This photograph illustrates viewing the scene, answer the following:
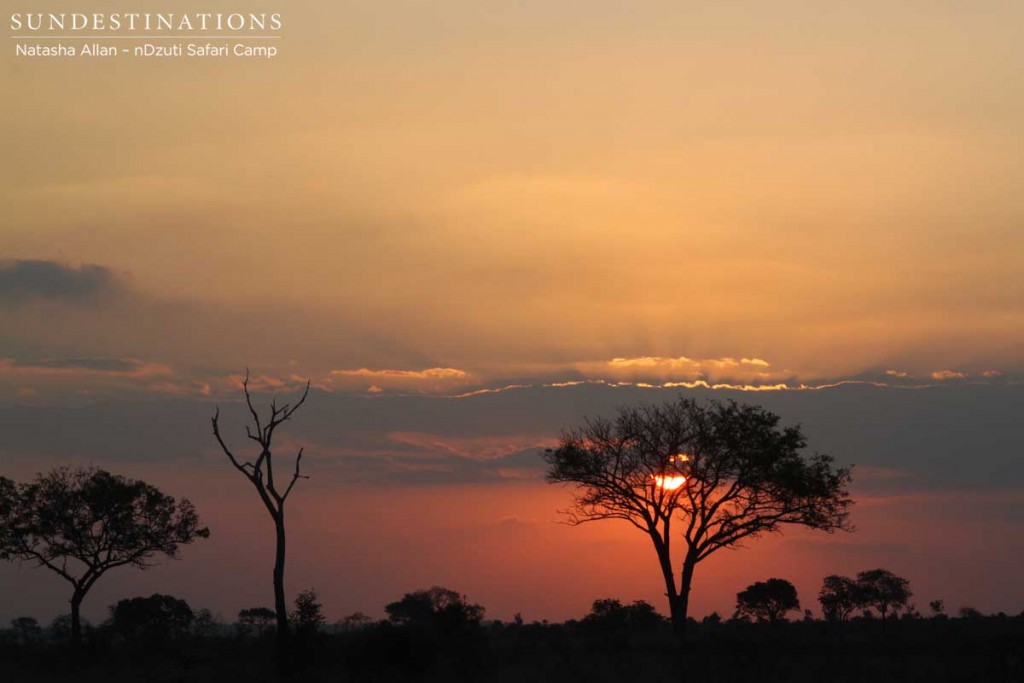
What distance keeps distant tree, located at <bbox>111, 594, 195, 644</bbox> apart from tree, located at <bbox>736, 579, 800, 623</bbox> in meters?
47.7

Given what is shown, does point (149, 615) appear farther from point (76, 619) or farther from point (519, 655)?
point (519, 655)

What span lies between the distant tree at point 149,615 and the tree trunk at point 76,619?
37.4 ft

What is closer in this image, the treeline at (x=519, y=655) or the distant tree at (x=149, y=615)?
the treeline at (x=519, y=655)

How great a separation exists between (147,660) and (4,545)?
66.6ft

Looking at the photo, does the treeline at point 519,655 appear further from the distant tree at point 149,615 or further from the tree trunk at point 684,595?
the distant tree at point 149,615

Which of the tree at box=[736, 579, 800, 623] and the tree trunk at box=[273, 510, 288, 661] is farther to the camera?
the tree at box=[736, 579, 800, 623]

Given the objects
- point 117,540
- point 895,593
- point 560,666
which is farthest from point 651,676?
point 895,593

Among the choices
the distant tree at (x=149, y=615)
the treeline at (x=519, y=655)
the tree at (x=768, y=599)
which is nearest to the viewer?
the treeline at (x=519, y=655)

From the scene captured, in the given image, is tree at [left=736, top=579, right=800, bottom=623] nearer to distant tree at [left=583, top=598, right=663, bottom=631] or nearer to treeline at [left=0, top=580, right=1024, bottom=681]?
distant tree at [left=583, top=598, right=663, bottom=631]

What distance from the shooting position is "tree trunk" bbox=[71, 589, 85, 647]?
6000cm

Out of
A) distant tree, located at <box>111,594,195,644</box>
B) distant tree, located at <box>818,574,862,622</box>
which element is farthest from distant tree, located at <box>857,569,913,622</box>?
distant tree, located at <box>111,594,195,644</box>

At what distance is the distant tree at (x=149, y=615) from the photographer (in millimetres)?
82000

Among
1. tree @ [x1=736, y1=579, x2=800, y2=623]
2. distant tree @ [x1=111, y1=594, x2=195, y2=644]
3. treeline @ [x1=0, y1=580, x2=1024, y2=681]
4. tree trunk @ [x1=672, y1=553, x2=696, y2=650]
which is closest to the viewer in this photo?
treeline @ [x1=0, y1=580, x2=1024, y2=681]

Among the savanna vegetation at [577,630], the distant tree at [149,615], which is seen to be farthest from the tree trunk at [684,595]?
the distant tree at [149,615]
